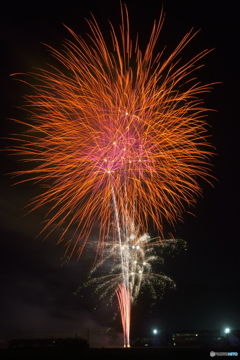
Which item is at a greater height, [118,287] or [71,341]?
[118,287]

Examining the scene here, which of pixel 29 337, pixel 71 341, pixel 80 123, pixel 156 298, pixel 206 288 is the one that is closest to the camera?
pixel 80 123

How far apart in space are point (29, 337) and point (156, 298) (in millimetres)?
15555

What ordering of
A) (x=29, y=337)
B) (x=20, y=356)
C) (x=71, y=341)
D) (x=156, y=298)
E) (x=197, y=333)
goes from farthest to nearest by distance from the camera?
1. (x=156, y=298)
2. (x=197, y=333)
3. (x=29, y=337)
4. (x=71, y=341)
5. (x=20, y=356)

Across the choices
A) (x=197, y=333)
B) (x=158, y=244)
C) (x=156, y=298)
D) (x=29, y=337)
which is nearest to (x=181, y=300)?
(x=156, y=298)

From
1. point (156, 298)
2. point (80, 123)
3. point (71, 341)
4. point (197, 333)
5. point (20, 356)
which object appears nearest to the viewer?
point (20, 356)

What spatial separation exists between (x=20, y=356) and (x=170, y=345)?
1068 centimetres

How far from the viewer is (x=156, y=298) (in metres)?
41.8

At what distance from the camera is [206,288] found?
46281 millimetres

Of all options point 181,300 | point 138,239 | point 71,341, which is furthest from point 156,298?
point 71,341

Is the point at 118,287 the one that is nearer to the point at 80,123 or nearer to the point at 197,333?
the point at 197,333

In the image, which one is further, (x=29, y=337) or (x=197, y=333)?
(x=197, y=333)

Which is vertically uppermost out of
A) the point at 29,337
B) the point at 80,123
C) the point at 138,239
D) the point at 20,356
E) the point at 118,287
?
the point at 80,123

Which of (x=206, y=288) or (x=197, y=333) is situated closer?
(x=197, y=333)

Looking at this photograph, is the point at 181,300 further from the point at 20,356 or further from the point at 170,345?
the point at 20,356
